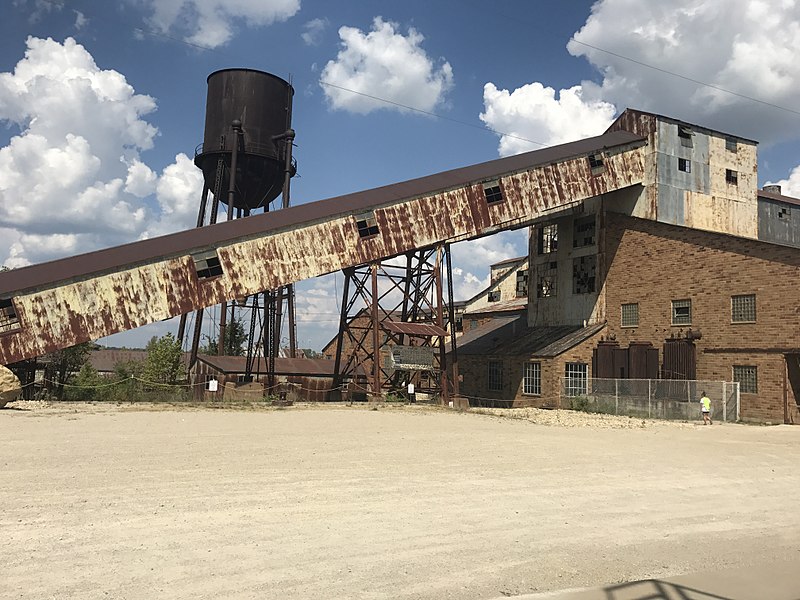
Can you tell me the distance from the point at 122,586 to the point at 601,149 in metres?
29.1

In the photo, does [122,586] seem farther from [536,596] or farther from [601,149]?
[601,149]

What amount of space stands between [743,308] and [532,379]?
1060 cm

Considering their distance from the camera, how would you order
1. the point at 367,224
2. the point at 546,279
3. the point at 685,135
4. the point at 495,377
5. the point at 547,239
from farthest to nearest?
the point at 547,239, the point at 546,279, the point at 495,377, the point at 685,135, the point at 367,224

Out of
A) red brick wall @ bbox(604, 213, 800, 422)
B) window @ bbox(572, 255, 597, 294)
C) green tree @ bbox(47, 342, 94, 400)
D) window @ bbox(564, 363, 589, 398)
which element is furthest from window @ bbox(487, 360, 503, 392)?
green tree @ bbox(47, 342, 94, 400)

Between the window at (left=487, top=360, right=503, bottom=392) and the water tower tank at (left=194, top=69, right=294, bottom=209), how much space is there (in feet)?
61.1

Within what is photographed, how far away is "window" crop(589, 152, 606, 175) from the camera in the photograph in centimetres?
2992

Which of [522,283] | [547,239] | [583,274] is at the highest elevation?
[547,239]

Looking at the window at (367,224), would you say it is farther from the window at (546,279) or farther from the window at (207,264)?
the window at (546,279)

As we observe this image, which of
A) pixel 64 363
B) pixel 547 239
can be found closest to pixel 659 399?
pixel 547 239

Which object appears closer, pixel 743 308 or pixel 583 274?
pixel 743 308

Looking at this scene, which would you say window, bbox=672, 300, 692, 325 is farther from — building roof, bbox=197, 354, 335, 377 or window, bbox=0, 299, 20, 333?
window, bbox=0, 299, 20, 333

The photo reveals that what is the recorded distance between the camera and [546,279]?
36625mm

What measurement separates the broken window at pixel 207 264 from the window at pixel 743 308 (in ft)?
66.8

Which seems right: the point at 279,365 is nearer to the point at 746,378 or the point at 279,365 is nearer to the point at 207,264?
the point at 207,264
